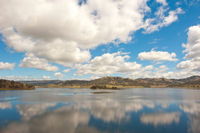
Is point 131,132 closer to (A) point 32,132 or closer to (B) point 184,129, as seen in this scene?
(B) point 184,129

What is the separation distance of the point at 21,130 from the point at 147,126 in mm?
25921

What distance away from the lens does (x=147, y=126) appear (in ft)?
106

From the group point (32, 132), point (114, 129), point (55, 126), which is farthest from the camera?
point (55, 126)

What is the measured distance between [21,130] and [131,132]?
21220 mm

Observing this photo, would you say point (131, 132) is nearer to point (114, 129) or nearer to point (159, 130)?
point (114, 129)

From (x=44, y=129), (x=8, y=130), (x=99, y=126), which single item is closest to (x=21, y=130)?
(x=8, y=130)

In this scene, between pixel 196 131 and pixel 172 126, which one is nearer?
pixel 196 131

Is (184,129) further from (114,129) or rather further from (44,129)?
(44,129)

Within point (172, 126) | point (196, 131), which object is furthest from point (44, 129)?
point (196, 131)

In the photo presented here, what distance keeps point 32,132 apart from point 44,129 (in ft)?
7.54

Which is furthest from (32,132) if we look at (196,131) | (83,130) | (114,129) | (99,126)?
(196,131)

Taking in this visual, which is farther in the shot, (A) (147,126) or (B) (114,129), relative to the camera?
(A) (147,126)

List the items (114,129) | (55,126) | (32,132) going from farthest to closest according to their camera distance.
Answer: (55,126) → (114,129) → (32,132)

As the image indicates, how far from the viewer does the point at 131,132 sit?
27.8m
